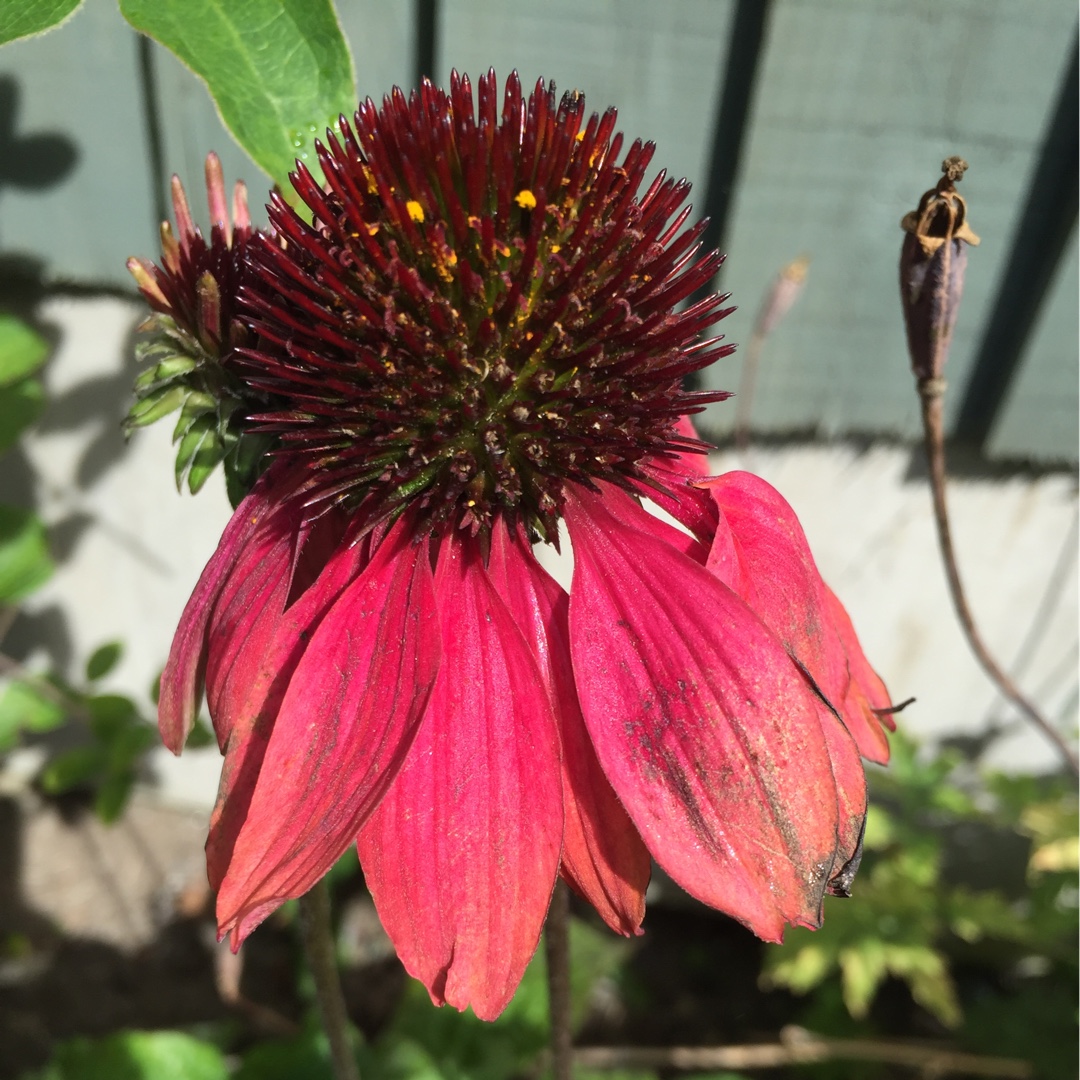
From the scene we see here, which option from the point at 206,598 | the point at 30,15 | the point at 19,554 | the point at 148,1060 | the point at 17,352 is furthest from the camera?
the point at 19,554

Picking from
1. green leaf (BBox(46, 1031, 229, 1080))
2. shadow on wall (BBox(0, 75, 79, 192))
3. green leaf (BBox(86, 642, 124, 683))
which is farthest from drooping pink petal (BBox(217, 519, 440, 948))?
shadow on wall (BBox(0, 75, 79, 192))

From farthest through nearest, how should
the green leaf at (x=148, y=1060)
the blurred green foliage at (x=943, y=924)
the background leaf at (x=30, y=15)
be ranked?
the blurred green foliage at (x=943, y=924) → the green leaf at (x=148, y=1060) → the background leaf at (x=30, y=15)

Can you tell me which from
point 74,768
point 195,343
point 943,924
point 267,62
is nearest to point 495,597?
point 195,343

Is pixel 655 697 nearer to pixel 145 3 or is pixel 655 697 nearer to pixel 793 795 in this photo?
pixel 793 795

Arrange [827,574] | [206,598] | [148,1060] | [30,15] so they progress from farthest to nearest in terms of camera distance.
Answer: [827,574]
[148,1060]
[206,598]
[30,15]

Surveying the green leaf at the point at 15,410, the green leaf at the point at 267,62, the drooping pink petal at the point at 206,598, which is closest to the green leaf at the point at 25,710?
the green leaf at the point at 15,410

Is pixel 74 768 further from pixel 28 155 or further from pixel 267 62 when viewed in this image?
pixel 267 62

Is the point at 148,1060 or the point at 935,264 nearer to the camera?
the point at 935,264

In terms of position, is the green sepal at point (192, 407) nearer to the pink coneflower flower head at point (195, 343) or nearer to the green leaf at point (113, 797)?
the pink coneflower flower head at point (195, 343)
